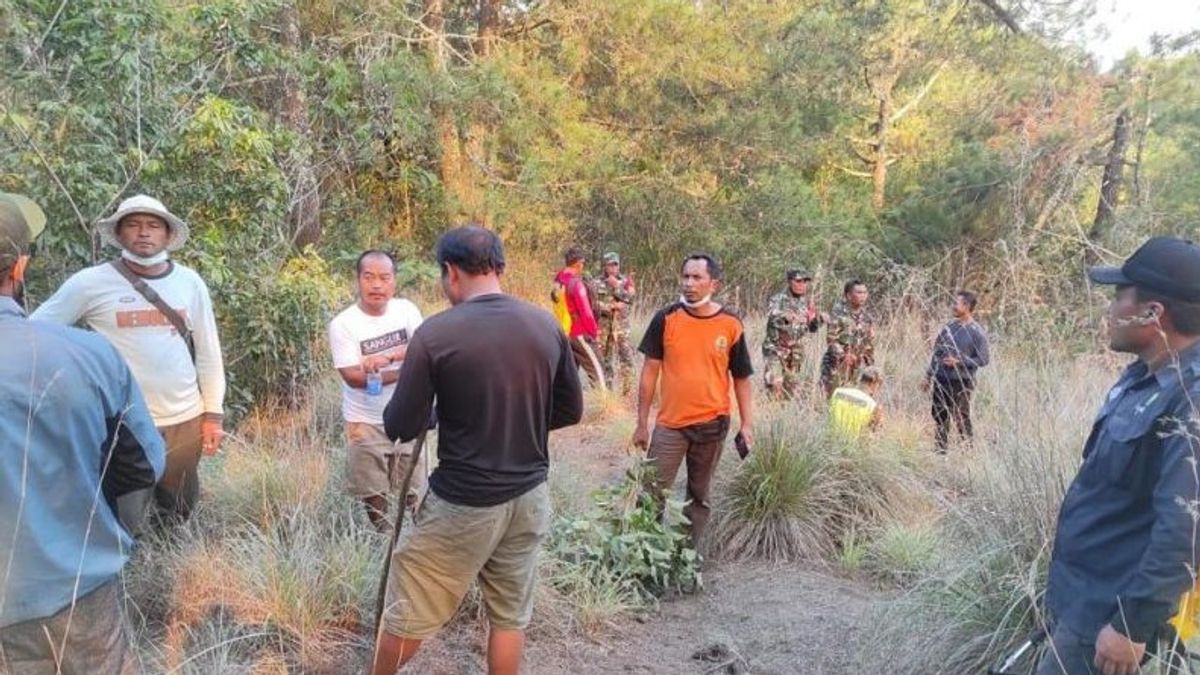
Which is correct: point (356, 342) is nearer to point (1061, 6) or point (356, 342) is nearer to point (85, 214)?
point (85, 214)

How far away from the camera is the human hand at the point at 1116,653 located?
2.16 metres

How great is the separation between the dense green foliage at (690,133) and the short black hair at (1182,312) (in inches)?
205

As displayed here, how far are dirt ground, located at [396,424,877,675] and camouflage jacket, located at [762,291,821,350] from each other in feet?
9.79

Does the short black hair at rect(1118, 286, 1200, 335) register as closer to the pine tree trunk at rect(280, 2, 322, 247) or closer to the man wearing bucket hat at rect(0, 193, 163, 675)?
the man wearing bucket hat at rect(0, 193, 163, 675)

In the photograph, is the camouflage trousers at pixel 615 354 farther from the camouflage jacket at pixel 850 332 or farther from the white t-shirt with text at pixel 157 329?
the white t-shirt with text at pixel 157 329

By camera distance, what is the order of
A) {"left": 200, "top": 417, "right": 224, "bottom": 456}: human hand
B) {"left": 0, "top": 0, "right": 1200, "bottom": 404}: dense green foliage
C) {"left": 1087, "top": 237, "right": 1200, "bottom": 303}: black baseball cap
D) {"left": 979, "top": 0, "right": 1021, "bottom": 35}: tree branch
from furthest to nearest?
{"left": 979, "top": 0, "right": 1021, "bottom": 35}: tree branch, {"left": 0, "top": 0, "right": 1200, "bottom": 404}: dense green foliage, {"left": 200, "top": 417, "right": 224, "bottom": 456}: human hand, {"left": 1087, "top": 237, "right": 1200, "bottom": 303}: black baseball cap

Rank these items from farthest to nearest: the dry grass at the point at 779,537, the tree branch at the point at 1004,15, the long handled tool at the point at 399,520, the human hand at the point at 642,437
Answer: the tree branch at the point at 1004,15 → the human hand at the point at 642,437 → the dry grass at the point at 779,537 → the long handled tool at the point at 399,520

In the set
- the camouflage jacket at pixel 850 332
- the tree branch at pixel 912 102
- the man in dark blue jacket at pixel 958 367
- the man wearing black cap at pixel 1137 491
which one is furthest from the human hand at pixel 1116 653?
the tree branch at pixel 912 102

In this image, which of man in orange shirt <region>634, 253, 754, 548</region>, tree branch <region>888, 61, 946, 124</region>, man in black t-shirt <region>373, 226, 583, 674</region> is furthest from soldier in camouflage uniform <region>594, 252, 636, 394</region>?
tree branch <region>888, 61, 946, 124</region>

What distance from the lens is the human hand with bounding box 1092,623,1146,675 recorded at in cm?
216

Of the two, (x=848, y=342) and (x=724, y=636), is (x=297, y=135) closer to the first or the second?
(x=848, y=342)

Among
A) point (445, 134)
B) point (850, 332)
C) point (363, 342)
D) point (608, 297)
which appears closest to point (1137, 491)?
point (363, 342)

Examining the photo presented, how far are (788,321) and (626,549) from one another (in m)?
3.76

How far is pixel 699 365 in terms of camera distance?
484 centimetres
